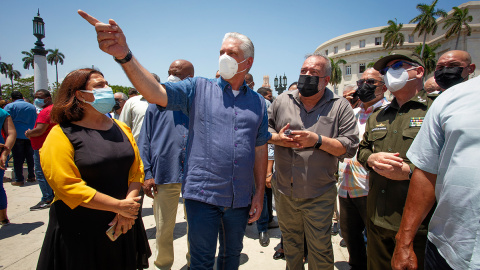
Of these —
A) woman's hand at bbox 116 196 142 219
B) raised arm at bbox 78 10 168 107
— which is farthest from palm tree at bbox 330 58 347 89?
raised arm at bbox 78 10 168 107

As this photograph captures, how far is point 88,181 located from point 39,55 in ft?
Answer: 49.4

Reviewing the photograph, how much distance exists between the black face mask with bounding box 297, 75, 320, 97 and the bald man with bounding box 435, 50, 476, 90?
163 cm

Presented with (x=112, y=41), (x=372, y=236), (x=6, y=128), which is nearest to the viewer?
(x=112, y=41)

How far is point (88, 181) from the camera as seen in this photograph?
1.85 metres

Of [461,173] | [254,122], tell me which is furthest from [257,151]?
[461,173]

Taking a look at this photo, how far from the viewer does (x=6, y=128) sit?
13.8 feet

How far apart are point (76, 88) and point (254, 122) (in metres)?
1.48

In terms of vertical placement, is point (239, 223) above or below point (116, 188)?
below

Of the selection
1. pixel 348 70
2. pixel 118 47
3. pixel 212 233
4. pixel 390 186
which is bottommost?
pixel 212 233

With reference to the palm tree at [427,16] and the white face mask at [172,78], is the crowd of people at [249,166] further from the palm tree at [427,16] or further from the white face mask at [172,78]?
the palm tree at [427,16]

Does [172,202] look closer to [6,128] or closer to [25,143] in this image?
[6,128]

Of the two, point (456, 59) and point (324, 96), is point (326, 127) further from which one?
point (456, 59)

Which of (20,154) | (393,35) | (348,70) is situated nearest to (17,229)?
(20,154)

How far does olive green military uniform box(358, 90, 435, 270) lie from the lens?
1945 mm
